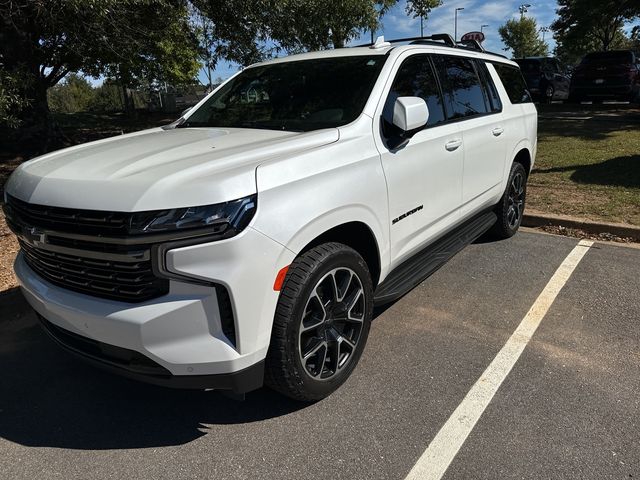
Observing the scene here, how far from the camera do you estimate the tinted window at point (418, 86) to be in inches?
133

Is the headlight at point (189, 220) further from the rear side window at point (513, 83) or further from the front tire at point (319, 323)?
the rear side window at point (513, 83)

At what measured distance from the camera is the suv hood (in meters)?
2.15

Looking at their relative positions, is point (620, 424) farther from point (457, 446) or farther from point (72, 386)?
point (72, 386)

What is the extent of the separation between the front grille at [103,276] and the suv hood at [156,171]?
9.9 inches

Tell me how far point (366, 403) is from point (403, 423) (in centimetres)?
25

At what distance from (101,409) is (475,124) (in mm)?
3446

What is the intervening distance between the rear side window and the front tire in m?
3.31

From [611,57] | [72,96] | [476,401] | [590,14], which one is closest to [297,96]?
[476,401]

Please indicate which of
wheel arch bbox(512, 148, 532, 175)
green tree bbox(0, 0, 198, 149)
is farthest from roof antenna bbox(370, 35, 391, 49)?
green tree bbox(0, 0, 198, 149)

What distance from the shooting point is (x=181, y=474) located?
2.39m

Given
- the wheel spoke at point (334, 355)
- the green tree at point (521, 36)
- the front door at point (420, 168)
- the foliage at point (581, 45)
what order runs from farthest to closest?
1. the green tree at point (521, 36)
2. the foliage at point (581, 45)
3. the front door at point (420, 168)
4. the wheel spoke at point (334, 355)

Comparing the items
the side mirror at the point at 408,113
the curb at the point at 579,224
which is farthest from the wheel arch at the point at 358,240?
the curb at the point at 579,224

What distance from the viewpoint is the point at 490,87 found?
4.84m

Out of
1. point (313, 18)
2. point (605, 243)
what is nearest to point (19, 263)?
point (605, 243)
